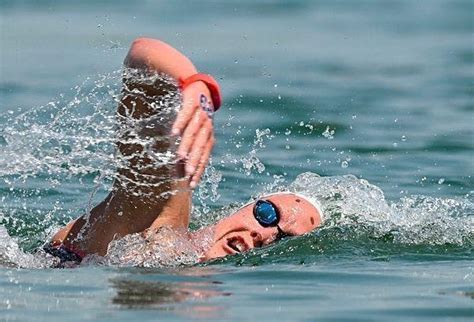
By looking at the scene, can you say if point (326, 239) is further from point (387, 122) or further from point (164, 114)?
point (387, 122)

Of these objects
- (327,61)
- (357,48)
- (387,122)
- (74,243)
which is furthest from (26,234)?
(357,48)

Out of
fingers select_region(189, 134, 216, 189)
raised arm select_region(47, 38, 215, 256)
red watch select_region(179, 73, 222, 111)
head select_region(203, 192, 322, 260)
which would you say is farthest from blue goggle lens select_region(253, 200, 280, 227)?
fingers select_region(189, 134, 216, 189)

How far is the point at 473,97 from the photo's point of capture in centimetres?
1521

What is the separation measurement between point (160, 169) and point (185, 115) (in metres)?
0.50

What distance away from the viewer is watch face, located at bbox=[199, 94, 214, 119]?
695cm

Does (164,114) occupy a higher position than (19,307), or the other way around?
(164,114)

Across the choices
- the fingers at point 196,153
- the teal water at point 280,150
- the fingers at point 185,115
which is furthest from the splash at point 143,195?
the fingers at point 196,153

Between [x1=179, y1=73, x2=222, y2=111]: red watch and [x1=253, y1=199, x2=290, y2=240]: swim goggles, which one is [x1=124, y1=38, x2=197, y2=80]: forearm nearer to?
[x1=179, y1=73, x2=222, y2=111]: red watch

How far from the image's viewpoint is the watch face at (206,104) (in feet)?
22.8

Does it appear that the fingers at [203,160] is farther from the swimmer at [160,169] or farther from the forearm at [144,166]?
the forearm at [144,166]

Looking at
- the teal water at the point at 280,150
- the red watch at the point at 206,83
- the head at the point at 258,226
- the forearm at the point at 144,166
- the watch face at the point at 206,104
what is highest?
the red watch at the point at 206,83

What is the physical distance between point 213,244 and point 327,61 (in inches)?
390

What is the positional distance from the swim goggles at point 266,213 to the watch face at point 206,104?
956 mm

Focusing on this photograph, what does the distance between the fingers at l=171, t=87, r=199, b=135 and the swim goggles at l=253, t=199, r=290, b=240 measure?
1044mm
